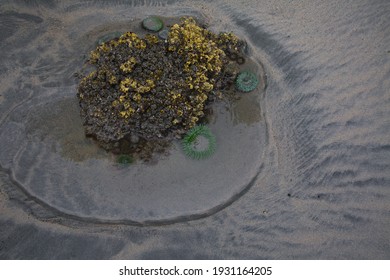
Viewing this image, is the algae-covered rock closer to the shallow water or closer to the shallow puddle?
the shallow puddle

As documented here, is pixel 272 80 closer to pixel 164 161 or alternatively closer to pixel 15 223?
pixel 164 161

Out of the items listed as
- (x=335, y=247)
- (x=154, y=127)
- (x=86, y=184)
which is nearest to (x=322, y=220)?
(x=335, y=247)

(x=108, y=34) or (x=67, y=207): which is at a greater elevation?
(x=108, y=34)

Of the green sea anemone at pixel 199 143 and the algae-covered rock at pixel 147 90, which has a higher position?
the algae-covered rock at pixel 147 90

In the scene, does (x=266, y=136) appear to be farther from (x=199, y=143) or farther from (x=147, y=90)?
(x=147, y=90)

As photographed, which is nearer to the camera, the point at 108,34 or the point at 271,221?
the point at 271,221

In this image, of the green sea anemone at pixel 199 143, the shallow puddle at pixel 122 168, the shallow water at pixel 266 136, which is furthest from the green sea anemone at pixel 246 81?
the green sea anemone at pixel 199 143

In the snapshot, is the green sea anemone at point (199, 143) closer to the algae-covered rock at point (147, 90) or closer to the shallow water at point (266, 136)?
the algae-covered rock at point (147, 90)
